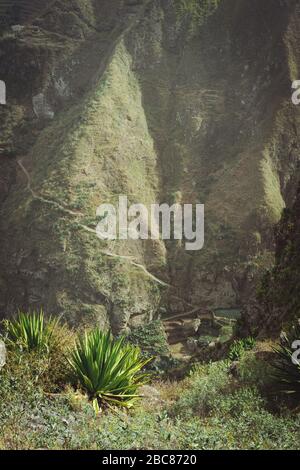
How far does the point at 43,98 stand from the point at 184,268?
2481cm

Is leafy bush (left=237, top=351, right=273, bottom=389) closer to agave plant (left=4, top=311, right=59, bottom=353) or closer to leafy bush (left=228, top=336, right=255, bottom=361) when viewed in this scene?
leafy bush (left=228, top=336, right=255, bottom=361)

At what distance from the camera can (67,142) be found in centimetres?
4534

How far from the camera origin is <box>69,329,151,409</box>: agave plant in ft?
26.9

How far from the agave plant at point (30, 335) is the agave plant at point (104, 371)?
21.3 inches

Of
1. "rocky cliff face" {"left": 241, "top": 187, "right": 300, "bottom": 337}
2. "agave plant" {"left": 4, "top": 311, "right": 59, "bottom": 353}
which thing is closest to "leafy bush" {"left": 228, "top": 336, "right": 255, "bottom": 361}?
"rocky cliff face" {"left": 241, "top": 187, "right": 300, "bottom": 337}

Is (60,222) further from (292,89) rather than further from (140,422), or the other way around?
(140,422)

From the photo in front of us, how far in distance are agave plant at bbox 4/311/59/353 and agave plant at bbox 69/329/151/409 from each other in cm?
54

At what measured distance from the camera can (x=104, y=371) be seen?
828cm

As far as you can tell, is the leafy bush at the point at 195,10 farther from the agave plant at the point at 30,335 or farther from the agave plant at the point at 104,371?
the agave plant at the point at 104,371

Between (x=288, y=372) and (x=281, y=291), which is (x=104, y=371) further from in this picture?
(x=281, y=291)

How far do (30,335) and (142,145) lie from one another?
137 ft

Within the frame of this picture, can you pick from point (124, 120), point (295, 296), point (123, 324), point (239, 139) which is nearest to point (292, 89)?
point (239, 139)

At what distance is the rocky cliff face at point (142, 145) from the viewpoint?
40.3 m

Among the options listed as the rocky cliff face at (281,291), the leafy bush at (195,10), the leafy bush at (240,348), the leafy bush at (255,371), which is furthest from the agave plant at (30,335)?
the leafy bush at (195,10)
